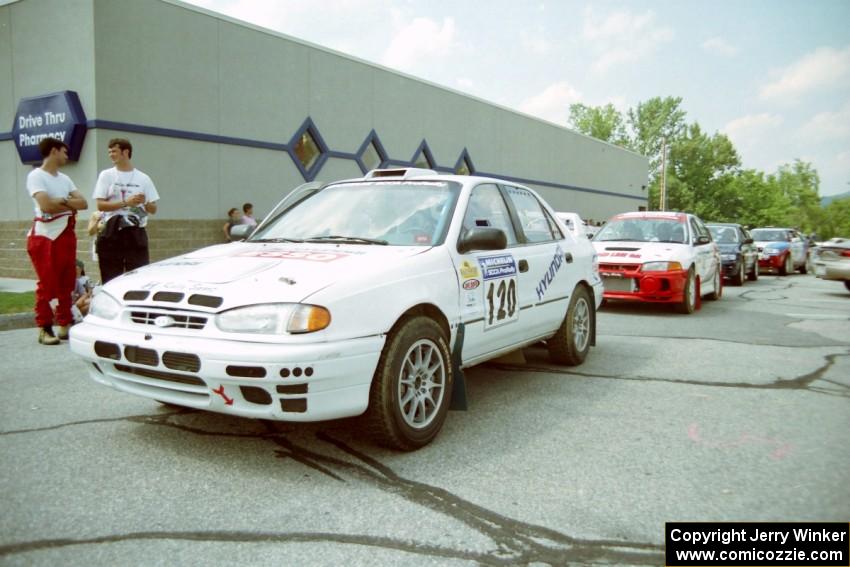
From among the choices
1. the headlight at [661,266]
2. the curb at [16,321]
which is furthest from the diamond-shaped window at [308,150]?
the headlight at [661,266]

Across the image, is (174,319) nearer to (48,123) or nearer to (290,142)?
(48,123)

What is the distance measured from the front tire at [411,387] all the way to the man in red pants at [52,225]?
13.7ft

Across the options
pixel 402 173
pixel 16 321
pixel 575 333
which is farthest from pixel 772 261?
pixel 16 321

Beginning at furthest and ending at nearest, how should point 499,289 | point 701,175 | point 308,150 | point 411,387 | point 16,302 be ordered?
point 701,175, point 308,150, point 16,302, point 499,289, point 411,387

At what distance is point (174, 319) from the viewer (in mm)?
3238

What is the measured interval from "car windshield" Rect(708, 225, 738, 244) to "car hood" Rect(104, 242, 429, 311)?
13516 millimetres

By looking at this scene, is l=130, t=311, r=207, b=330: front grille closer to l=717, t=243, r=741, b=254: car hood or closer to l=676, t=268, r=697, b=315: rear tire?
l=676, t=268, r=697, b=315: rear tire

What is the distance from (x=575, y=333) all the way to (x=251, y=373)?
3.51 meters

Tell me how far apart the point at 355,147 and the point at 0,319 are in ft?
35.2

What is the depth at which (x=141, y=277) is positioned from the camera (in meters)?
3.62

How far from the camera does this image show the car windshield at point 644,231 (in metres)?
10.3

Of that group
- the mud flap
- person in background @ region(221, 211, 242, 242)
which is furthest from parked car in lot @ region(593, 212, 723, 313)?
person in background @ region(221, 211, 242, 242)

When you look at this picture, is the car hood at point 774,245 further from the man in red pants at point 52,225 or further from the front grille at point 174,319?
the front grille at point 174,319

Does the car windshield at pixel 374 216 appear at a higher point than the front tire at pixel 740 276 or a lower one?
higher
